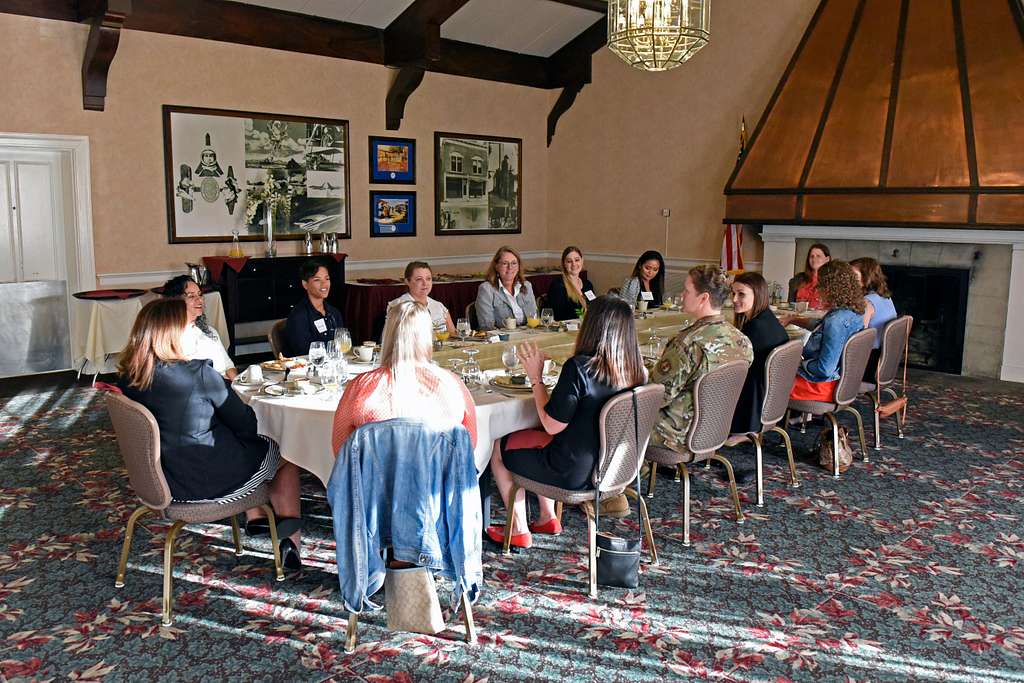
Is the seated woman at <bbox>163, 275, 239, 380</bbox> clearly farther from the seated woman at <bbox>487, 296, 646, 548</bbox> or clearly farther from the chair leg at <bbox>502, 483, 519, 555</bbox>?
the seated woman at <bbox>487, 296, 646, 548</bbox>

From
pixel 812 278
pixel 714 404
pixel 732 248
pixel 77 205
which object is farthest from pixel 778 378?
pixel 77 205

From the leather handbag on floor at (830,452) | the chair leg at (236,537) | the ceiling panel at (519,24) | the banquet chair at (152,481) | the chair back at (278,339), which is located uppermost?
the ceiling panel at (519,24)

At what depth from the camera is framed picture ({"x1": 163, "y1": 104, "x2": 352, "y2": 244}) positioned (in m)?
8.70

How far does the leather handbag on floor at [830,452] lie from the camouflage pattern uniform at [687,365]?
1.48 m

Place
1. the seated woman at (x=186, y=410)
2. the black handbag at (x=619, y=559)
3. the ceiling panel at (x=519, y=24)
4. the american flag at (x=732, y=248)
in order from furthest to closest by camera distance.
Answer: the ceiling panel at (x=519, y=24) < the american flag at (x=732, y=248) < the black handbag at (x=619, y=559) < the seated woman at (x=186, y=410)

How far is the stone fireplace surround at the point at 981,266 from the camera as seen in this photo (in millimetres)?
8133

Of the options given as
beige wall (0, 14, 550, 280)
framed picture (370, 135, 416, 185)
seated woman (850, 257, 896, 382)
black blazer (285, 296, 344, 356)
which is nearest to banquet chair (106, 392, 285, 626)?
black blazer (285, 296, 344, 356)

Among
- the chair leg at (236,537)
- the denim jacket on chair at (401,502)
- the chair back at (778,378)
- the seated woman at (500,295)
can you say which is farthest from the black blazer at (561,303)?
the denim jacket on chair at (401,502)

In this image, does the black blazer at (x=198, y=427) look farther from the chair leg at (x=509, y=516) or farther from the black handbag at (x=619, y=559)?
the black handbag at (x=619, y=559)

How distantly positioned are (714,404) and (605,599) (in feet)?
3.66

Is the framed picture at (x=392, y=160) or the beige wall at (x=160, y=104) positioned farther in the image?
the framed picture at (x=392, y=160)

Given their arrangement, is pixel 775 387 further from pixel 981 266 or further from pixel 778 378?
pixel 981 266

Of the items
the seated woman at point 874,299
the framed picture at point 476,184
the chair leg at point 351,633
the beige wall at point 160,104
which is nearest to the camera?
the chair leg at point 351,633

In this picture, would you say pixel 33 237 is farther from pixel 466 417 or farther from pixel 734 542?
pixel 734 542
